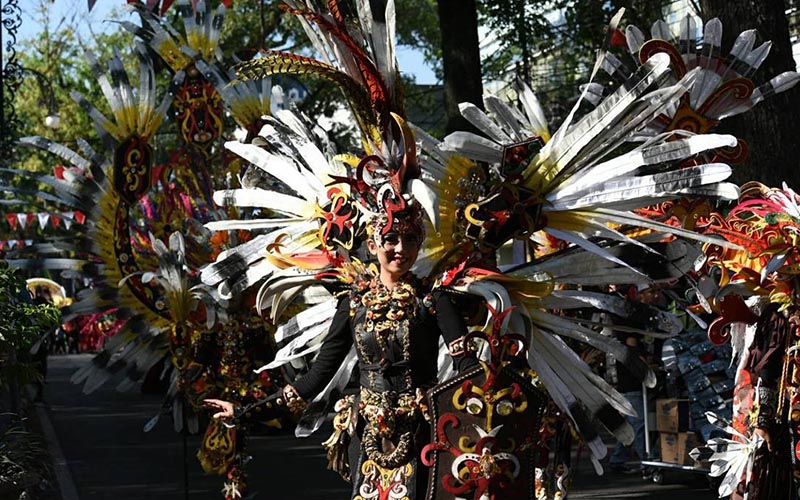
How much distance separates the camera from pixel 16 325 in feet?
27.3

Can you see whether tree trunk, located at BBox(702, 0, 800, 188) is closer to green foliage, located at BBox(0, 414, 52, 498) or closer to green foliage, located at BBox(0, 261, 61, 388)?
green foliage, located at BBox(0, 261, 61, 388)

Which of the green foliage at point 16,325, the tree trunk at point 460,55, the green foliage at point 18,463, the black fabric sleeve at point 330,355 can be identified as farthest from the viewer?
the tree trunk at point 460,55

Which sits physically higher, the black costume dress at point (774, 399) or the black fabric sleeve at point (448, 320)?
the black fabric sleeve at point (448, 320)

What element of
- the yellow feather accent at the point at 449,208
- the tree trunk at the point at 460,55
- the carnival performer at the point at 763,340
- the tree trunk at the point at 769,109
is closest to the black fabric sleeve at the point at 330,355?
the yellow feather accent at the point at 449,208

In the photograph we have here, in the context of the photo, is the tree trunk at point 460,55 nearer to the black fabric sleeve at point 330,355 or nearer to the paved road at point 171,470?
the paved road at point 171,470

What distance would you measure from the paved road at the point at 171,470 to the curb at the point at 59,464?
0.04 feet

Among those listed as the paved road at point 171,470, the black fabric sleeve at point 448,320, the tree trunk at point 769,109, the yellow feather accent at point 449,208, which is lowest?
the paved road at point 171,470

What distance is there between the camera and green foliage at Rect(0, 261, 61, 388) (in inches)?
323

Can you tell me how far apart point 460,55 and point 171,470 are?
18.4 feet

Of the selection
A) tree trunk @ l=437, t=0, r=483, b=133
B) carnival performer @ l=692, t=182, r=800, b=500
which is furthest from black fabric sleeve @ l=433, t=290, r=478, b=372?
tree trunk @ l=437, t=0, r=483, b=133

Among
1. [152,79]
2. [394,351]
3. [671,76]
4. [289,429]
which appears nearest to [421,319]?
Answer: [394,351]

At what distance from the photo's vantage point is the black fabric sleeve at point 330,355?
605 cm

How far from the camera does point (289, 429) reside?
53.1 ft

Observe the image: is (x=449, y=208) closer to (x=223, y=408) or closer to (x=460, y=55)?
(x=223, y=408)
